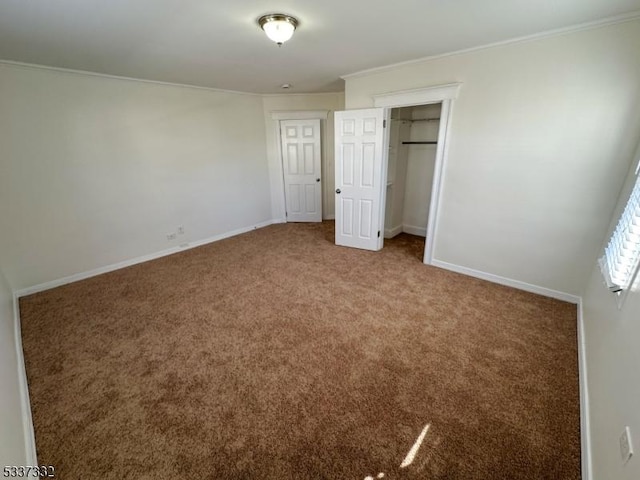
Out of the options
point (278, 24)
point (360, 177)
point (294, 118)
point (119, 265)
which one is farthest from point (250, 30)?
point (119, 265)

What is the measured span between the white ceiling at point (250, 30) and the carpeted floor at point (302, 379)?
234cm

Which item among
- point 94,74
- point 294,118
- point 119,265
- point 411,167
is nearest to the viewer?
point 94,74

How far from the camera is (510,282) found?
3.00 meters

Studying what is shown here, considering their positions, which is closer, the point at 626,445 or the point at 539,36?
the point at 626,445

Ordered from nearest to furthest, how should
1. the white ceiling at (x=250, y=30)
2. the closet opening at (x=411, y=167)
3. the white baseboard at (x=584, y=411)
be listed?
the white baseboard at (x=584, y=411) → the white ceiling at (x=250, y=30) → the closet opening at (x=411, y=167)

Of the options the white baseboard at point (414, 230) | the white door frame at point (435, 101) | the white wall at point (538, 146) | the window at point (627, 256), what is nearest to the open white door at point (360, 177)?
the white door frame at point (435, 101)

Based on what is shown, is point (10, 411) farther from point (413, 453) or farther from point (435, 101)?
point (435, 101)

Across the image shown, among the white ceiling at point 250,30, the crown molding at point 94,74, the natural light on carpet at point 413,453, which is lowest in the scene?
the natural light on carpet at point 413,453

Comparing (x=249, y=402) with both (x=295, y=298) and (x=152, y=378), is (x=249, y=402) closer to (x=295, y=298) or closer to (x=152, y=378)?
(x=152, y=378)

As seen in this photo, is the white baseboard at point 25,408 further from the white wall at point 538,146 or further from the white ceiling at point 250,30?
the white wall at point 538,146

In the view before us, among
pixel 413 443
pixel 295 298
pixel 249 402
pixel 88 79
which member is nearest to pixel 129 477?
pixel 249 402

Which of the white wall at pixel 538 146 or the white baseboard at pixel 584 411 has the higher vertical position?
the white wall at pixel 538 146

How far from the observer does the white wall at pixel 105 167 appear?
2.85 metres

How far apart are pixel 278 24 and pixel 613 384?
113 inches
